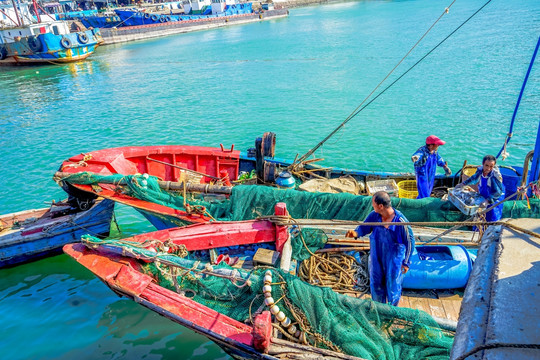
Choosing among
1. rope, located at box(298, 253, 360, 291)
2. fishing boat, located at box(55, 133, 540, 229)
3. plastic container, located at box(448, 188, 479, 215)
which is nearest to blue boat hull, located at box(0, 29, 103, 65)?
fishing boat, located at box(55, 133, 540, 229)

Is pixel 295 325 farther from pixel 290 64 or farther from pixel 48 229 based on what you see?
pixel 290 64

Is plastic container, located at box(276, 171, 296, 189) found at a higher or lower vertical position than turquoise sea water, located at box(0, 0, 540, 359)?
higher

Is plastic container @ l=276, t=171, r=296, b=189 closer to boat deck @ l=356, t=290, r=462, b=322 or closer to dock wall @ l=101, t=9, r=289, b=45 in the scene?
boat deck @ l=356, t=290, r=462, b=322

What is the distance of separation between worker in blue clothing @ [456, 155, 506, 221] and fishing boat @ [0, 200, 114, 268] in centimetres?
759

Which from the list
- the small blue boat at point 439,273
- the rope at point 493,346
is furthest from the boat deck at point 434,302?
the rope at point 493,346

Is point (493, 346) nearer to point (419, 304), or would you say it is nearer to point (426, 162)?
point (419, 304)

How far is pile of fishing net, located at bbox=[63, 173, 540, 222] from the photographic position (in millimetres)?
6625

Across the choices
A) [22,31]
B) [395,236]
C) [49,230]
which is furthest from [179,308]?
[22,31]

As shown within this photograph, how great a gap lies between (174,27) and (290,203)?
5753 centimetres

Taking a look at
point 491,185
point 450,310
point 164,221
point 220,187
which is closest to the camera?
point 450,310

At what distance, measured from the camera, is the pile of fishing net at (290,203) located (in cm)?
662

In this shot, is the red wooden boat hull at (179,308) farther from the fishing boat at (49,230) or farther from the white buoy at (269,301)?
the fishing boat at (49,230)

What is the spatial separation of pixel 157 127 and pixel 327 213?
13924 mm

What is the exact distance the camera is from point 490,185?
6168mm
